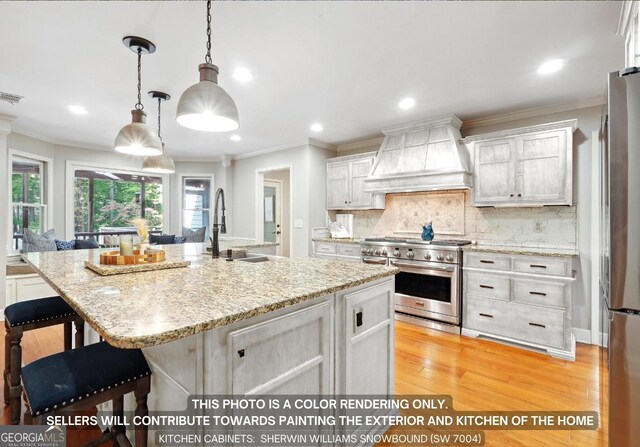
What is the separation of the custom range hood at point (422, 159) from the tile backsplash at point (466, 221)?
0.45 metres

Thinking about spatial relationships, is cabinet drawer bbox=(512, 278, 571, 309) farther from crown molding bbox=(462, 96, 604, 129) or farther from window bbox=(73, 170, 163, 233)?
window bbox=(73, 170, 163, 233)

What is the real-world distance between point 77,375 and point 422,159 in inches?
146

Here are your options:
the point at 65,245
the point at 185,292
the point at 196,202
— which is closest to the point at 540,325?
the point at 185,292

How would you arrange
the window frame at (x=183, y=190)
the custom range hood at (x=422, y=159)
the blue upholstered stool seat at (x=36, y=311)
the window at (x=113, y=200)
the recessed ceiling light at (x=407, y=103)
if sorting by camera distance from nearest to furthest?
the blue upholstered stool seat at (x=36, y=311) → the recessed ceiling light at (x=407, y=103) → the custom range hood at (x=422, y=159) → the window at (x=113, y=200) → the window frame at (x=183, y=190)

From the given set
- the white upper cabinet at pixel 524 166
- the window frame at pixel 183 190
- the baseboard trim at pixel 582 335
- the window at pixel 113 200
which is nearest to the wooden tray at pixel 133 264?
the white upper cabinet at pixel 524 166

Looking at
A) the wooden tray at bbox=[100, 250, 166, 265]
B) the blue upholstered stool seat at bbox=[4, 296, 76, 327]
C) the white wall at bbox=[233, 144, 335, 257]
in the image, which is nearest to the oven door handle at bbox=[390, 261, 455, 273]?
the white wall at bbox=[233, 144, 335, 257]

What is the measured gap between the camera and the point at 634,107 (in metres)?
1.37

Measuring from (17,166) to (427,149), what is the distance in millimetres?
5484

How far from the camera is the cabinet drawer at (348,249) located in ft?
14.3

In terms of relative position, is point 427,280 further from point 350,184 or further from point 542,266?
point 350,184

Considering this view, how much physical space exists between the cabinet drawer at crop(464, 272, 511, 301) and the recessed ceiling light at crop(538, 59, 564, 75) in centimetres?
188

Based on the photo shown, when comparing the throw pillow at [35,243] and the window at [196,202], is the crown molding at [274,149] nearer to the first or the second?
the window at [196,202]

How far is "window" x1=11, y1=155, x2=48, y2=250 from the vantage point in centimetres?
425

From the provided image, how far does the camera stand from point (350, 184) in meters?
4.75
